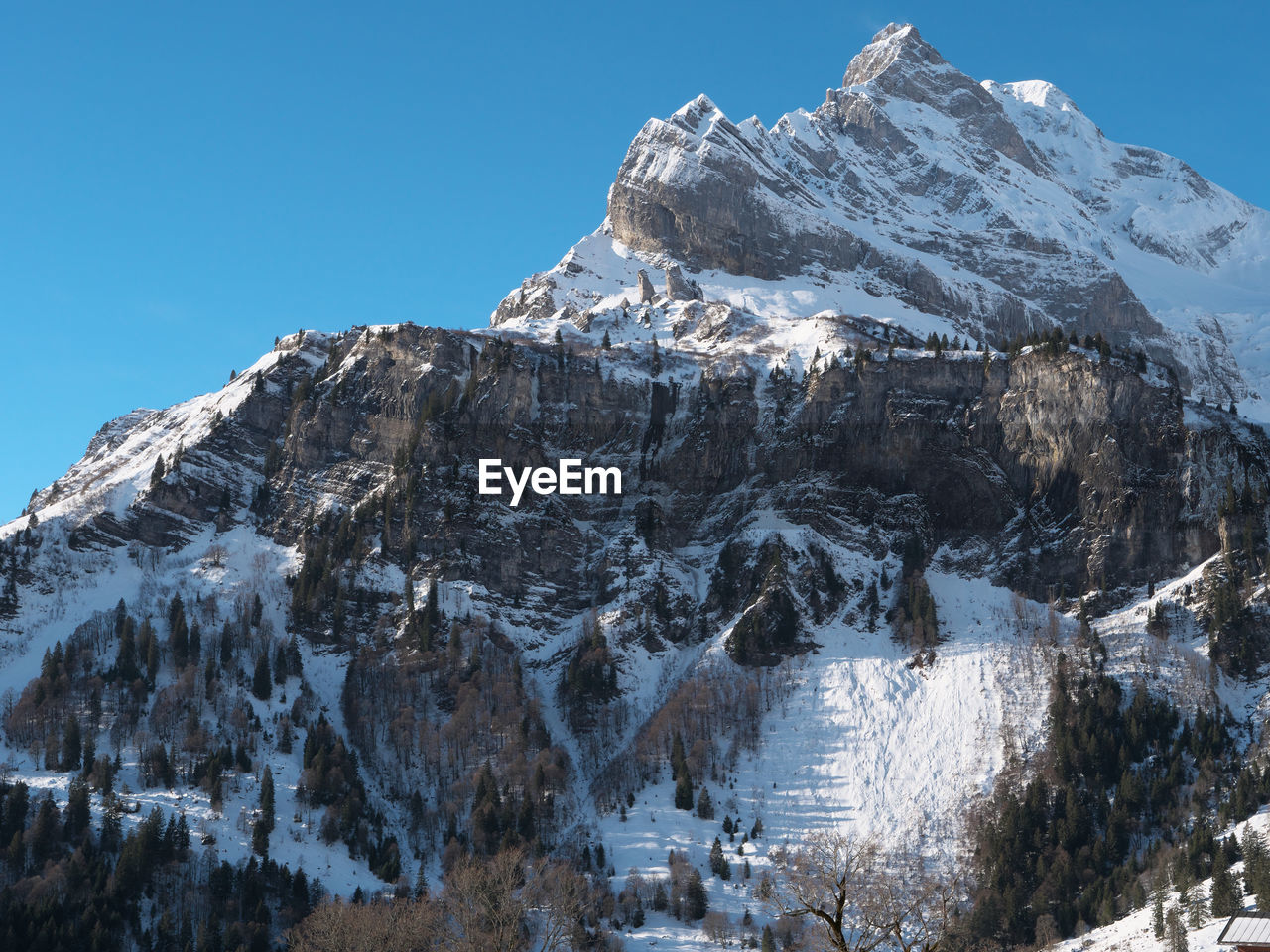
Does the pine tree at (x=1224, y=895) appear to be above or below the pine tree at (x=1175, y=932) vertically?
above

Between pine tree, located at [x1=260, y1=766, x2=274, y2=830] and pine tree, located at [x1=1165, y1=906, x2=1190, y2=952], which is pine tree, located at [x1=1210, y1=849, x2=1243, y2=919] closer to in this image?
pine tree, located at [x1=1165, y1=906, x2=1190, y2=952]

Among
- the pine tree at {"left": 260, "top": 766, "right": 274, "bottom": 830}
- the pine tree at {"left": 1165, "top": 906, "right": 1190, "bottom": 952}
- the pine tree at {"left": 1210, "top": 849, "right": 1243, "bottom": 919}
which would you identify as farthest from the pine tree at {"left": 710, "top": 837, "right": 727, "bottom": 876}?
the pine tree at {"left": 1210, "top": 849, "right": 1243, "bottom": 919}

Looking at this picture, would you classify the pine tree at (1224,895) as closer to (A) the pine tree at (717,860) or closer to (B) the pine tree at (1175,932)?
(B) the pine tree at (1175,932)

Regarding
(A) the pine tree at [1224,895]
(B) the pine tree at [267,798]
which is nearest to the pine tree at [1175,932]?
(A) the pine tree at [1224,895]

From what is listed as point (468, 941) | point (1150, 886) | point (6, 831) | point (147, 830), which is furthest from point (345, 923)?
point (1150, 886)

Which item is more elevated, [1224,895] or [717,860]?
[717,860]

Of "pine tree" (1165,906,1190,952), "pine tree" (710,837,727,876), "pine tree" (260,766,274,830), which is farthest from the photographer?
"pine tree" (260,766,274,830)

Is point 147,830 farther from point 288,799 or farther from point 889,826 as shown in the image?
point 889,826

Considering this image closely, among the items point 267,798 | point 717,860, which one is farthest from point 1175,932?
point 267,798

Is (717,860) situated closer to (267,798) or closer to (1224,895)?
(267,798)

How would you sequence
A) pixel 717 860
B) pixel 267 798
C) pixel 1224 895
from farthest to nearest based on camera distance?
pixel 267 798
pixel 717 860
pixel 1224 895

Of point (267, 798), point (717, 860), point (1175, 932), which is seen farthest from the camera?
point (267, 798)

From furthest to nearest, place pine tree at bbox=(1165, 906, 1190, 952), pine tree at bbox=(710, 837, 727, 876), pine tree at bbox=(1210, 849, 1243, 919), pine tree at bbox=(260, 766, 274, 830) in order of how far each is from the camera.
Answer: pine tree at bbox=(260, 766, 274, 830), pine tree at bbox=(710, 837, 727, 876), pine tree at bbox=(1210, 849, 1243, 919), pine tree at bbox=(1165, 906, 1190, 952)
